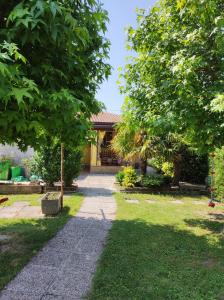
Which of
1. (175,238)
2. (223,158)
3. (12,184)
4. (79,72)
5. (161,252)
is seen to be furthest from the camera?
(12,184)

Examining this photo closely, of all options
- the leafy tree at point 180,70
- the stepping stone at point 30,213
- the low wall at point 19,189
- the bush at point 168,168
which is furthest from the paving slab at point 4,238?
the bush at point 168,168

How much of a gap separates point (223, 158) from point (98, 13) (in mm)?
6466

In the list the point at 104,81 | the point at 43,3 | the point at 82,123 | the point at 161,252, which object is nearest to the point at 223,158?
the point at 161,252

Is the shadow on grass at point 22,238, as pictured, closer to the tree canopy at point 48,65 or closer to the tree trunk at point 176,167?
the tree canopy at point 48,65

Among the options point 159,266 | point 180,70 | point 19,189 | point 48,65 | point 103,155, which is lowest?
point 159,266

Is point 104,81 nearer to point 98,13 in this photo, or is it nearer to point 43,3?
point 98,13

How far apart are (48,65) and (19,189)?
28.1 feet

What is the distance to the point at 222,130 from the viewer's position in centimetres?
563

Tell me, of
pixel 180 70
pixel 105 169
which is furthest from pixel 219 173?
pixel 105 169

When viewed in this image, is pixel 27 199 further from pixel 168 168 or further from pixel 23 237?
pixel 168 168

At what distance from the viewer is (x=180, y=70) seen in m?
5.23

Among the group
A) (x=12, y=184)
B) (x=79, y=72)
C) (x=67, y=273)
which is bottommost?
(x=67, y=273)

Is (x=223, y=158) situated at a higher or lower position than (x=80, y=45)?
lower

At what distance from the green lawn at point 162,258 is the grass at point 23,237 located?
4.30ft
